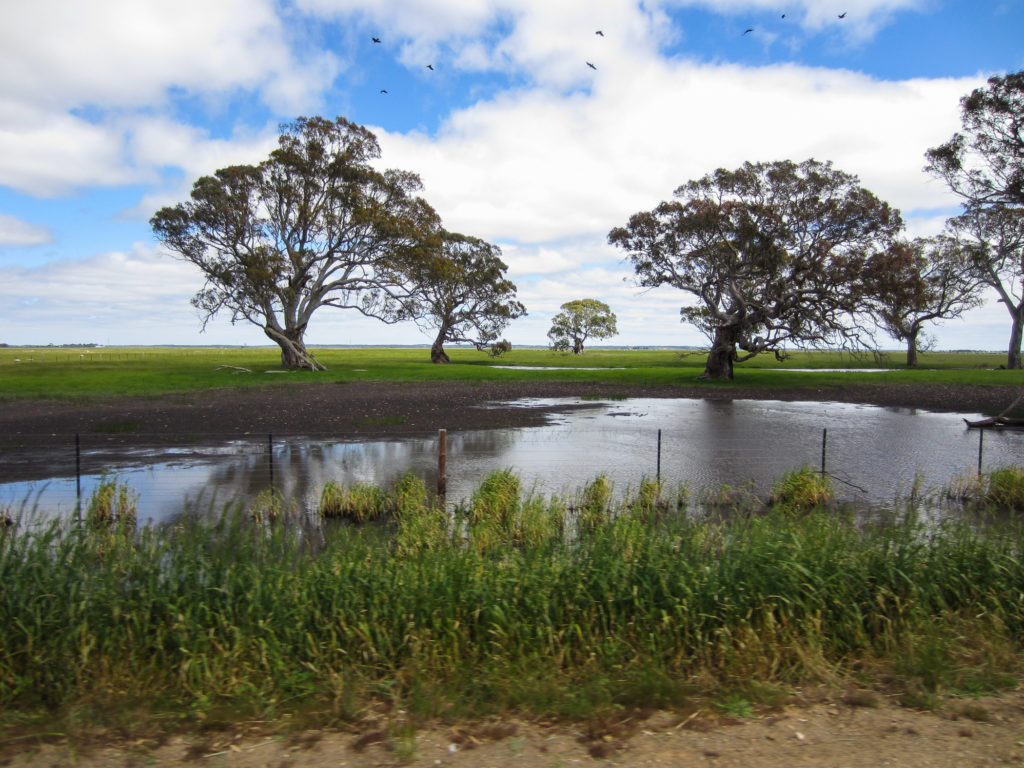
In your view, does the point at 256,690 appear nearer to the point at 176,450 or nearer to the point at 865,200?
the point at 176,450

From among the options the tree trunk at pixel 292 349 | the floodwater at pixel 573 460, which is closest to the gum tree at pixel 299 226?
the tree trunk at pixel 292 349

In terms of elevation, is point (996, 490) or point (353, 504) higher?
point (996, 490)

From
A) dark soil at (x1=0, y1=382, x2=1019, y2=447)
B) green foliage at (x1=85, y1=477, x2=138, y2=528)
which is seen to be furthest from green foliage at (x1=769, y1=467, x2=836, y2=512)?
green foliage at (x1=85, y1=477, x2=138, y2=528)

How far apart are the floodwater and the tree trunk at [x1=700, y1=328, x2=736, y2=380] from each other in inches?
726

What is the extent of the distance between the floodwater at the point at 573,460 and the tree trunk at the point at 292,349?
3057cm

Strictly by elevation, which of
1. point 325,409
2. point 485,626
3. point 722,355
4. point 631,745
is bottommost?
point 631,745

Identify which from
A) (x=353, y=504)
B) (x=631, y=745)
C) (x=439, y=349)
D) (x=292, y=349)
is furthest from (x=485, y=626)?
(x=439, y=349)

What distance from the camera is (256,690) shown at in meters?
4.38

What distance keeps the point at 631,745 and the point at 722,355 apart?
41.8 meters

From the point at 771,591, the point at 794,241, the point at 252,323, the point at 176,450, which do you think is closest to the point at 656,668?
the point at 771,591

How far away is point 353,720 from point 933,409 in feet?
102

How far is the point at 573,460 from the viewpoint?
15.8 metres

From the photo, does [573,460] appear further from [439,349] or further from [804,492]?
[439,349]

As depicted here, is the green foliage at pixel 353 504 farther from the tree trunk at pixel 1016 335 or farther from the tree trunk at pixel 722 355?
the tree trunk at pixel 1016 335
